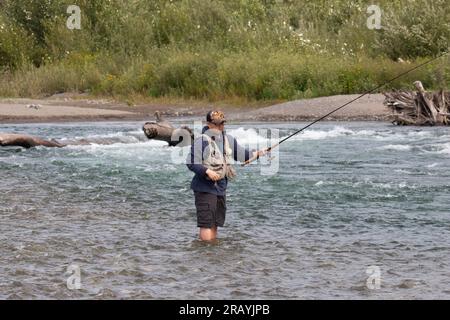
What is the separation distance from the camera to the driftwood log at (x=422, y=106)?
2753cm

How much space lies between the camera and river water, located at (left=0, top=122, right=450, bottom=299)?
399 inches

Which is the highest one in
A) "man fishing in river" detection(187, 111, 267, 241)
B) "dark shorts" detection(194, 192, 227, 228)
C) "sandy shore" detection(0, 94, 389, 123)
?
"man fishing in river" detection(187, 111, 267, 241)

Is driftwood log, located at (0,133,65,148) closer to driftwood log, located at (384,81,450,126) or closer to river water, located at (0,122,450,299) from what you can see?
river water, located at (0,122,450,299)

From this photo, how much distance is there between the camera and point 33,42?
160 feet

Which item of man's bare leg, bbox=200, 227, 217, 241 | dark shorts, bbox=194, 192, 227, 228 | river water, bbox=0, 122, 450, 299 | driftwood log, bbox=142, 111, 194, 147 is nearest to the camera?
river water, bbox=0, 122, 450, 299

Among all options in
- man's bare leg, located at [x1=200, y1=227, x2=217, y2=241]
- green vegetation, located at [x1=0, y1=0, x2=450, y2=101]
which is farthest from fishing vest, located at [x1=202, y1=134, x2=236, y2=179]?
green vegetation, located at [x1=0, y1=0, x2=450, y2=101]

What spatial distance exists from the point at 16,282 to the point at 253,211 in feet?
16.1

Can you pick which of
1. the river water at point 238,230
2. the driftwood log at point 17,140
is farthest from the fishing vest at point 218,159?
the driftwood log at point 17,140

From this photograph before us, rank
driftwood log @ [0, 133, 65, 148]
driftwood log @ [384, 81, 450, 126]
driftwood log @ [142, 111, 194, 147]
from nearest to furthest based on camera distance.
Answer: driftwood log @ [0, 133, 65, 148]
driftwood log @ [142, 111, 194, 147]
driftwood log @ [384, 81, 450, 126]

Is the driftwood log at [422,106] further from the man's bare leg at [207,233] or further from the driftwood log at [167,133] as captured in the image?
the man's bare leg at [207,233]

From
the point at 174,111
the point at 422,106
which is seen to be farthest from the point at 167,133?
the point at 174,111

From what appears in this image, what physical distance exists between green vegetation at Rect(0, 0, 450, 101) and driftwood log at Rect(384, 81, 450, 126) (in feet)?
18.1

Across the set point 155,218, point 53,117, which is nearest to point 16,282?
point 155,218

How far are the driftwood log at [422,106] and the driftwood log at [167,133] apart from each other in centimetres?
604
